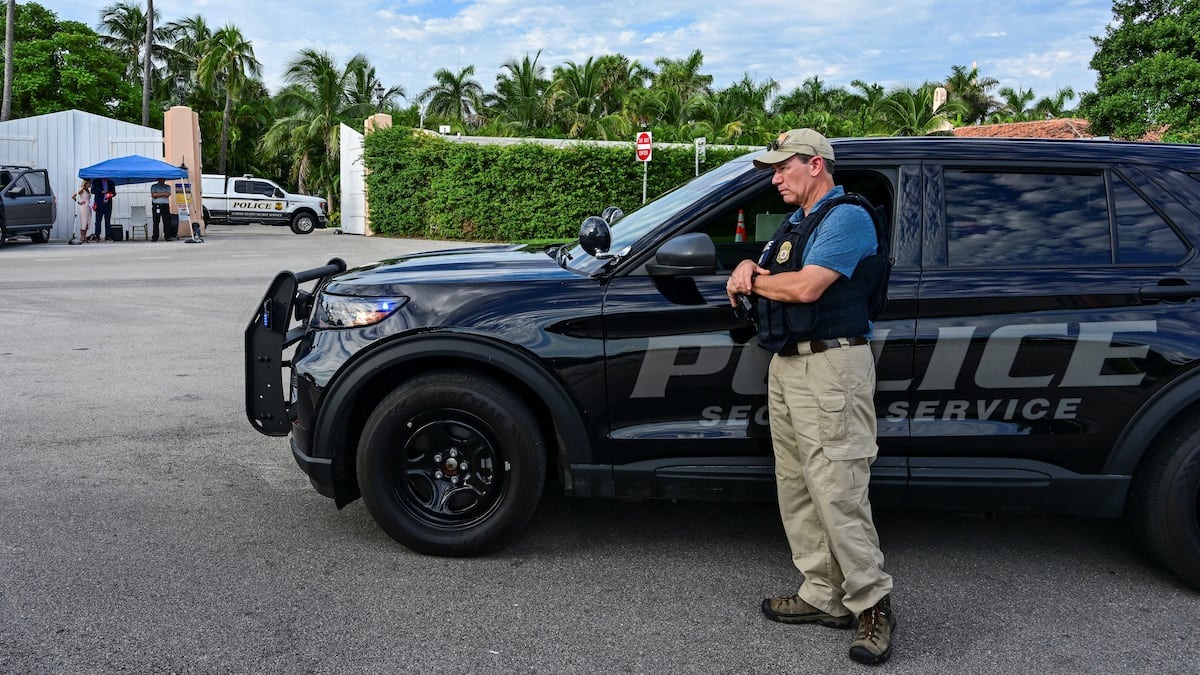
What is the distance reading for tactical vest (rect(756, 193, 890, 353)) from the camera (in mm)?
3156

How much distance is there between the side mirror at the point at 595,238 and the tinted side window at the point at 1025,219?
54.3 inches

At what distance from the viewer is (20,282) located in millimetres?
14539

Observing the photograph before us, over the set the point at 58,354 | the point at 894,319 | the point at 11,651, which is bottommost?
the point at 11,651

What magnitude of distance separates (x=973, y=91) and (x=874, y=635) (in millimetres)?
59679

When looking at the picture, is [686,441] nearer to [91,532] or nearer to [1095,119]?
[91,532]

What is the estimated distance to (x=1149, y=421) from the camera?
142 inches

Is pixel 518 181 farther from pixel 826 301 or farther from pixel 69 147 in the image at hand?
pixel 826 301

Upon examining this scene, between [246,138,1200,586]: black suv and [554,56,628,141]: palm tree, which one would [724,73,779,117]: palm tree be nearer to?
[554,56,628,141]: palm tree

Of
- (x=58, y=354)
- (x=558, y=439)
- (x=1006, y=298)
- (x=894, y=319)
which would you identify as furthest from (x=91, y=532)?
(x=58, y=354)

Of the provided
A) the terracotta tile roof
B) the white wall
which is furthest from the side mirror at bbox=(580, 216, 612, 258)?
the white wall

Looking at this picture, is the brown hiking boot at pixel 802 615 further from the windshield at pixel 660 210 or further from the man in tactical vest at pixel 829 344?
the windshield at pixel 660 210

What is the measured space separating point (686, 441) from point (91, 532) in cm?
263

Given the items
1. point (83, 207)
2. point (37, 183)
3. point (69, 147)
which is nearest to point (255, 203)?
point (69, 147)

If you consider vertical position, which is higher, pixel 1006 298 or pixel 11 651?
pixel 1006 298
